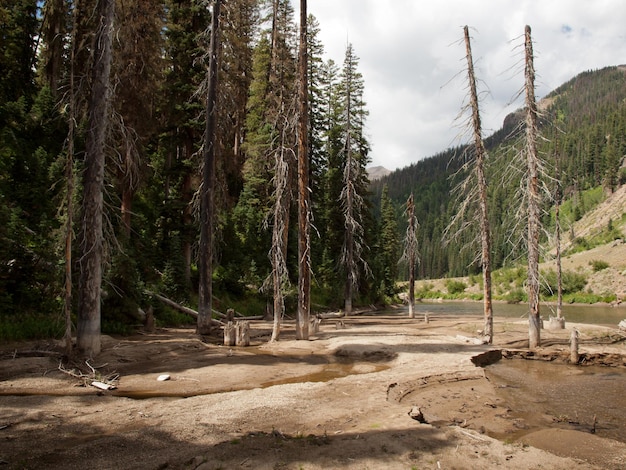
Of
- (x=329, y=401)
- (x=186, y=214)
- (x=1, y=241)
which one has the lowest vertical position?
(x=329, y=401)

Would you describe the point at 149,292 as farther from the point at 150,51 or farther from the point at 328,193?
the point at 328,193

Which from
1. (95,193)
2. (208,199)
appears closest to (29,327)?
(95,193)

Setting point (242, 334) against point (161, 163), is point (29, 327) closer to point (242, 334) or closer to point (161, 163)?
point (242, 334)

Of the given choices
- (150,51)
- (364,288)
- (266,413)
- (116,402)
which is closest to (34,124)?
(150,51)

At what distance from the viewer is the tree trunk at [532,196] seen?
16.7m

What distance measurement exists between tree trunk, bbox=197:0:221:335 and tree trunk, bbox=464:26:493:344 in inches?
470

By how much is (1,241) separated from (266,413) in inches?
467

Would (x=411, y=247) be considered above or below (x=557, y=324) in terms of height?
above

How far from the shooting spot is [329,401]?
8406mm

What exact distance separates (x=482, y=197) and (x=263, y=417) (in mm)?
15079

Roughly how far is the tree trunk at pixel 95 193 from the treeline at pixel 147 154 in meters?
0.28

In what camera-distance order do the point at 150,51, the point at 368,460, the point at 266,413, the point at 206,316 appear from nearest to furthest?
the point at 368,460, the point at 266,413, the point at 206,316, the point at 150,51

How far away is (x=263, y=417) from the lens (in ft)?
23.7

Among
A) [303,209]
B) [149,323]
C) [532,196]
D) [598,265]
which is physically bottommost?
[149,323]
